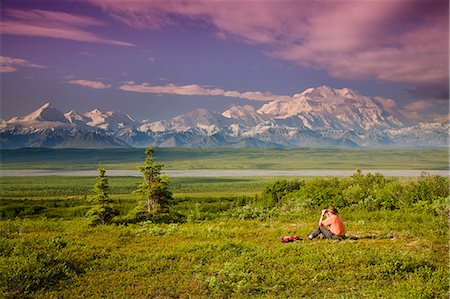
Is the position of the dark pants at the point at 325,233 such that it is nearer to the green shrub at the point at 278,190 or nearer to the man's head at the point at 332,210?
the man's head at the point at 332,210

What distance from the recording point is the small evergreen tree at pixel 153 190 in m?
34.5

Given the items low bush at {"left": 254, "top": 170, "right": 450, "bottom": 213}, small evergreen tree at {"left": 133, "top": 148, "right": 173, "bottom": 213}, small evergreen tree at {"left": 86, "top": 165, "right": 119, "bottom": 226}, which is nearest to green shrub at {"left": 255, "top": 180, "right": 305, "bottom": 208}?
low bush at {"left": 254, "top": 170, "right": 450, "bottom": 213}

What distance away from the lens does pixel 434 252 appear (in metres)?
19.2

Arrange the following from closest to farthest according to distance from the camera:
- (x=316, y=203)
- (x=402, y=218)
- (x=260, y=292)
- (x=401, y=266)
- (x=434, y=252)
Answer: (x=260, y=292)
(x=401, y=266)
(x=434, y=252)
(x=402, y=218)
(x=316, y=203)

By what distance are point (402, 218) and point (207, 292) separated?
2057 cm

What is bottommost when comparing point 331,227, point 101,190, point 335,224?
point 331,227

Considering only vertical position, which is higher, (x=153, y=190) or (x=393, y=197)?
(x=153, y=190)

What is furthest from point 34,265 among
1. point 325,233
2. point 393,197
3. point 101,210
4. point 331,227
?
point 393,197

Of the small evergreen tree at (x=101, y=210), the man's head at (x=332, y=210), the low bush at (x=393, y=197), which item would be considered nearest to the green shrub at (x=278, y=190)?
the low bush at (x=393, y=197)

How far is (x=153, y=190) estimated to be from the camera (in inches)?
1358

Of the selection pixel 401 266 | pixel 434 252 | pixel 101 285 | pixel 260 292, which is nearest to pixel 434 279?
pixel 401 266

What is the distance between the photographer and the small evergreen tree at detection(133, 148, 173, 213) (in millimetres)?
34469

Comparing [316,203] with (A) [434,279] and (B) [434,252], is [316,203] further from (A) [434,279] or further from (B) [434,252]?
(A) [434,279]

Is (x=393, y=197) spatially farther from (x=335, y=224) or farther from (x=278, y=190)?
(x=278, y=190)
